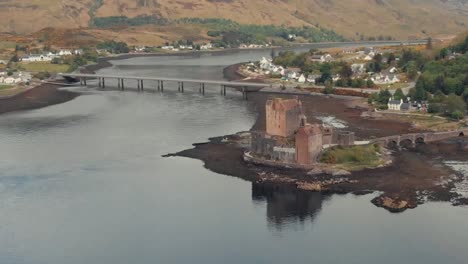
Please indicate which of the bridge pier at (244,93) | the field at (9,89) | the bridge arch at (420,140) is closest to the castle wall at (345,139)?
the bridge arch at (420,140)

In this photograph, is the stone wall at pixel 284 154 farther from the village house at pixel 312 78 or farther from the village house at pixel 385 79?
the village house at pixel 312 78

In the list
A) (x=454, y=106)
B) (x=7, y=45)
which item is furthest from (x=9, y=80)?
(x=454, y=106)

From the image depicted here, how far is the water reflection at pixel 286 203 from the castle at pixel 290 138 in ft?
18.6

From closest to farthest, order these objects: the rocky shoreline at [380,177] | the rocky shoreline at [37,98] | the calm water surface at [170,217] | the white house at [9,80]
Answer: the calm water surface at [170,217] < the rocky shoreline at [380,177] < the rocky shoreline at [37,98] < the white house at [9,80]

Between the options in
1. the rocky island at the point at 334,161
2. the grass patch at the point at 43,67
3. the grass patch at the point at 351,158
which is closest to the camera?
the rocky island at the point at 334,161

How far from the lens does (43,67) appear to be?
137250 millimetres

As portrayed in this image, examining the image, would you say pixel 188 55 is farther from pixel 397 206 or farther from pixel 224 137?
pixel 397 206

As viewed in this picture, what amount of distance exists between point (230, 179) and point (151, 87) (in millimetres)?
65435

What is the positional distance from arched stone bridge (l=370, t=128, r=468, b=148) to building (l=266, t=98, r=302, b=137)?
827 centimetres

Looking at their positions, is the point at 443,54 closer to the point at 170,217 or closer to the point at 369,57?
the point at 369,57

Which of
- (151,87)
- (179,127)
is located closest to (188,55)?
(151,87)

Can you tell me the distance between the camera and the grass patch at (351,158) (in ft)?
183

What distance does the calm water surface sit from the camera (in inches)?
1553

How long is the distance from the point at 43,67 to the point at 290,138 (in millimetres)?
92505
